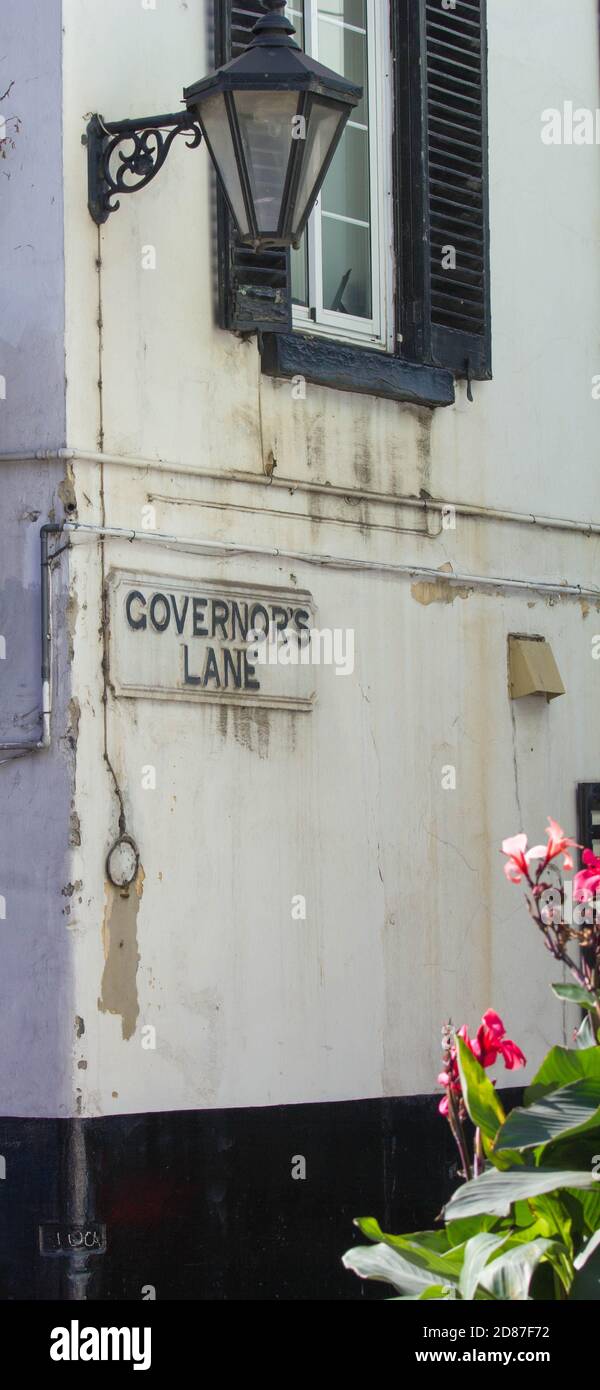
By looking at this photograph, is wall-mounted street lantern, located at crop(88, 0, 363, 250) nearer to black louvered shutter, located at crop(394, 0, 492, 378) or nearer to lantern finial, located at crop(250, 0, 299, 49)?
lantern finial, located at crop(250, 0, 299, 49)

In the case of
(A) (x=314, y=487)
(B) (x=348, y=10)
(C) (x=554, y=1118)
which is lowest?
(C) (x=554, y=1118)

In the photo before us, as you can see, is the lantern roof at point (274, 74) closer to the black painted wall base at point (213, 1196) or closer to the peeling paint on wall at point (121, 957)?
the peeling paint on wall at point (121, 957)

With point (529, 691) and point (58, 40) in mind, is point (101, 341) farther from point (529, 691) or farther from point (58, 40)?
point (529, 691)

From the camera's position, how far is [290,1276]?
7.35 m

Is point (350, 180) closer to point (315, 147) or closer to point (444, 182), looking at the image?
point (444, 182)

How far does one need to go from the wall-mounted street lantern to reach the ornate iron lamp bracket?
0.04 feet

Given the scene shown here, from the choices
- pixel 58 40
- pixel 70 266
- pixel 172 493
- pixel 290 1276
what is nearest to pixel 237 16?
pixel 58 40

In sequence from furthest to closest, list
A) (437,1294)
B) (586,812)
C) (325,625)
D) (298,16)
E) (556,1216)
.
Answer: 1. (586,812)
2. (298,16)
3. (325,625)
4. (556,1216)
5. (437,1294)

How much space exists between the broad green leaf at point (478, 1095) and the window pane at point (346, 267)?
474 cm

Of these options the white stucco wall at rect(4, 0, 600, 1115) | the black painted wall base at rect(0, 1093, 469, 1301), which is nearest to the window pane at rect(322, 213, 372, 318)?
the white stucco wall at rect(4, 0, 600, 1115)

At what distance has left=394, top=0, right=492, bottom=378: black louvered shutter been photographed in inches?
334

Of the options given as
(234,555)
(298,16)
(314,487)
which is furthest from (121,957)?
(298,16)

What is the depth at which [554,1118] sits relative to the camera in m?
3.80

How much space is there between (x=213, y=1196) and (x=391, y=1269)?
10.5 feet
